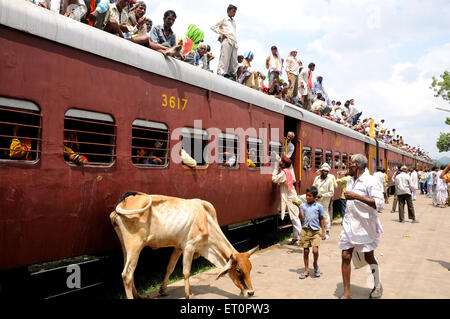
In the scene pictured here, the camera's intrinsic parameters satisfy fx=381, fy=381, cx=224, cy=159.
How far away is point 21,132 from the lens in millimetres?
3898

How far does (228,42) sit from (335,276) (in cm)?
501

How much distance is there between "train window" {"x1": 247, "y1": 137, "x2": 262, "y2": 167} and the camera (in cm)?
755

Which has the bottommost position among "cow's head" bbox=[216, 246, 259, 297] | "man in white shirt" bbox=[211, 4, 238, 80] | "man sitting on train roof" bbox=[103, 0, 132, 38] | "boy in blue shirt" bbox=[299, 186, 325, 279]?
"cow's head" bbox=[216, 246, 259, 297]

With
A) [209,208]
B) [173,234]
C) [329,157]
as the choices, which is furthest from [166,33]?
[329,157]

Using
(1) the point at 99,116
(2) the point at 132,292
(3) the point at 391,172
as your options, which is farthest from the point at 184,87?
(3) the point at 391,172

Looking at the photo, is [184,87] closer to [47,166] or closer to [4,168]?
[47,166]

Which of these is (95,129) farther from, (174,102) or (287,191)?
(287,191)

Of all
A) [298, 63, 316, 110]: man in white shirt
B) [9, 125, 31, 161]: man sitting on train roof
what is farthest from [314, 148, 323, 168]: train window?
[9, 125, 31, 161]: man sitting on train roof

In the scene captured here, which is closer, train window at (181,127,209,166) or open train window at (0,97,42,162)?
open train window at (0,97,42,162)

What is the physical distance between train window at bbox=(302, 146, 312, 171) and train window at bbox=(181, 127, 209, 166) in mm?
4536

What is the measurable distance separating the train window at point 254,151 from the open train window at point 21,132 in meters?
4.36

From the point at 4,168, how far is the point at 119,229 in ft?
4.43

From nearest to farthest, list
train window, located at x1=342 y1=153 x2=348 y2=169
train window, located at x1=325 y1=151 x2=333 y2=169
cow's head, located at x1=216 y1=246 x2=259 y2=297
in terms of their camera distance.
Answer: cow's head, located at x1=216 y1=246 x2=259 y2=297, train window, located at x1=325 y1=151 x2=333 y2=169, train window, located at x1=342 y1=153 x2=348 y2=169

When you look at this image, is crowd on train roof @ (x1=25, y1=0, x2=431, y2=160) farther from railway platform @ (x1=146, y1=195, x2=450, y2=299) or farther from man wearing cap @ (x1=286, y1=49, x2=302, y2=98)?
railway platform @ (x1=146, y1=195, x2=450, y2=299)
